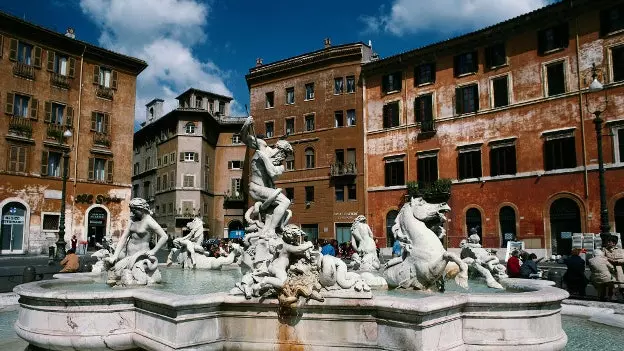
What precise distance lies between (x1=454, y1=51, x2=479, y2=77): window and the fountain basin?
30.5 m

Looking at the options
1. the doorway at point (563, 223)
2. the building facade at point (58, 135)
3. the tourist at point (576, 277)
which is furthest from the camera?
the building facade at point (58, 135)

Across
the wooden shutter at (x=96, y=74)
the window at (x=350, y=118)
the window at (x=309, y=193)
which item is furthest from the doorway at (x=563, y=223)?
the wooden shutter at (x=96, y=74)

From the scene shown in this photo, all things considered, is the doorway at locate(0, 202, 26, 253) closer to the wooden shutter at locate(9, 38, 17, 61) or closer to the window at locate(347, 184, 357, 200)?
the wooden shutter at locate(9, 38, 17, 61)

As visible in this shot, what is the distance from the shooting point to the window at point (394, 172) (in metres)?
36.2

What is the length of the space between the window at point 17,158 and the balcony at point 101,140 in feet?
15.8

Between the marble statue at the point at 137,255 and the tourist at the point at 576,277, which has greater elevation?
the marble statue at the point at 137,255

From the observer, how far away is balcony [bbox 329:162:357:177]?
38.8 metres

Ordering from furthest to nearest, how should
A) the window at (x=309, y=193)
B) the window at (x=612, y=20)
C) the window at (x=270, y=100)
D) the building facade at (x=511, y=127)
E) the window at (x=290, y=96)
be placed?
the window at (x=270, y=100) → the window at (x=290, y=96) → the window at (x=309, y=193) → the building facade at (x=511, y=127) → the window at (x=612, y=20)

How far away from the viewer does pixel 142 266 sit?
662cm

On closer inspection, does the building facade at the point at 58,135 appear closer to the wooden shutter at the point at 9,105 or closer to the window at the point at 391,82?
the wooden shutter at the point at 9,105

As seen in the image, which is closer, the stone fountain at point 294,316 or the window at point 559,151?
the stone fountain at point 294,316

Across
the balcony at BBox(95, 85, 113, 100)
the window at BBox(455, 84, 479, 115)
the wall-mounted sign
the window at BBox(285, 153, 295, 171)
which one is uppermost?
the balcony at BBox(95, 85, 113, 100)

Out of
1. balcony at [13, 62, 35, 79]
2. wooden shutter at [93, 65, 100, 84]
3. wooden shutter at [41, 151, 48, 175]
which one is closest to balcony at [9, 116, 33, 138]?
wooden shutter at [41, 151, 48, 175]

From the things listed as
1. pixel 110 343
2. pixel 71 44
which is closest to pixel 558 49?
pixel 110 343
